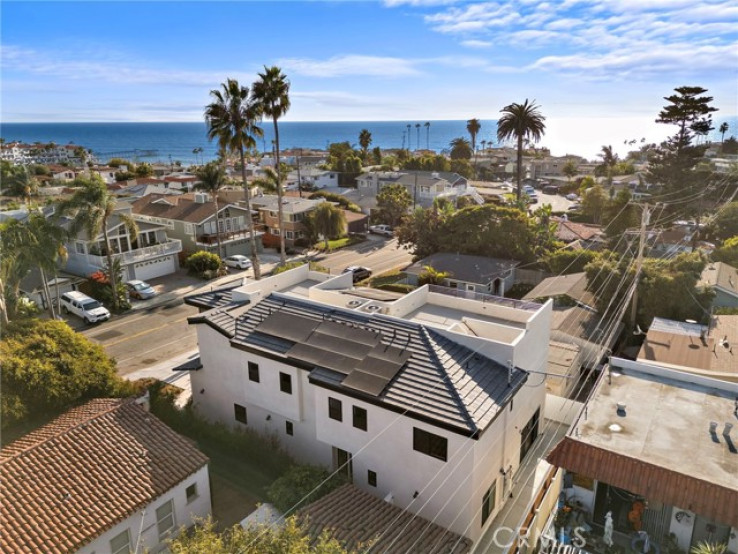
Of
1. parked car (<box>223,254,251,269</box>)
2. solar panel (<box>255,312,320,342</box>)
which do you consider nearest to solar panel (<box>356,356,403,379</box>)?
solar panel (<box>255,312,320,342</box>)

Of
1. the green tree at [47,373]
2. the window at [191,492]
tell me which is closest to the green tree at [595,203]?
the green tree at [47,373]

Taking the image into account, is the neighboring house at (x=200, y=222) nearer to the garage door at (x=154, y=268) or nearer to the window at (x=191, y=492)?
the garage door at (x=154, y=268)

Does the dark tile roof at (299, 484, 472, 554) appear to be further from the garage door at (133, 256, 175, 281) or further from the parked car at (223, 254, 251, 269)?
the parked car at (223, 254, 251, 269)

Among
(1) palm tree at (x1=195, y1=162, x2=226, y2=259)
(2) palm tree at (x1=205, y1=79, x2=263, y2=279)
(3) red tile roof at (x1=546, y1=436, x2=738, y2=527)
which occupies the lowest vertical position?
(3) red tile roof at (x1=546, y1=436, x2=738, y2=527)

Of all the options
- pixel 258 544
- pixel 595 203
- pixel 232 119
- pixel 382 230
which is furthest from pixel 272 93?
pixel 595 203

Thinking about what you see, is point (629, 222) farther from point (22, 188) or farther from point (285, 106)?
point (22, 188)

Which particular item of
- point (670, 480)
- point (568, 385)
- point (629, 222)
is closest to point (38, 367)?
point (670, 480)

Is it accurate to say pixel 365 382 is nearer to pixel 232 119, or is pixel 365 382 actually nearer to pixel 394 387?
pixel 394 387
